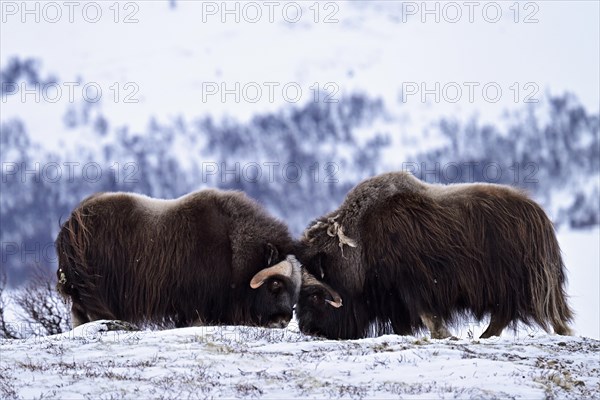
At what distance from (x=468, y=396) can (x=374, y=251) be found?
2.70 m

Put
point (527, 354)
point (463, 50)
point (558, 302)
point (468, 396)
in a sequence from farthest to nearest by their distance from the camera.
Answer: point (463, 50), point (558, 302), point (527, 354), point (468, 396)

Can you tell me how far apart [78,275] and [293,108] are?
7231 cm

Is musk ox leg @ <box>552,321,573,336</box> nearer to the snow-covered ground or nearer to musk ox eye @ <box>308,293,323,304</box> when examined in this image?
the snow-covered ground

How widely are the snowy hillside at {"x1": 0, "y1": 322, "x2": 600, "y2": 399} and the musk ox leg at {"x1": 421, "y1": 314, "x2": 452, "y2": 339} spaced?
1.22m

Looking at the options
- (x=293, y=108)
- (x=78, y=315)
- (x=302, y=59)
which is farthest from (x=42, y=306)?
(x=302, y=59)

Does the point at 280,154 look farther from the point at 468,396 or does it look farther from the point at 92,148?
the point at 468,396

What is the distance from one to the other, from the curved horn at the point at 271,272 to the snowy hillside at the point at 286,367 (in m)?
1.19

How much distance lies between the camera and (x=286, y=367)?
15.0ft

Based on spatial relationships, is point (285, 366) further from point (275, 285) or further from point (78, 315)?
point (78, 315)

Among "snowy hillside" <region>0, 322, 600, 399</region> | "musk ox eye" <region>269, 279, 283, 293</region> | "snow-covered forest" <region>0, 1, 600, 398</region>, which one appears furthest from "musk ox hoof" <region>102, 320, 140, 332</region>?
"snow-covered forest" <region>0, 1, 600, 398</region>

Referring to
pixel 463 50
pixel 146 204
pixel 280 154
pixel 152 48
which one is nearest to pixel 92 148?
pixel 280 154

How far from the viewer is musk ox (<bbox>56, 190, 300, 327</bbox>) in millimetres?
6984

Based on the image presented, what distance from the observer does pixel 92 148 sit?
228 feet

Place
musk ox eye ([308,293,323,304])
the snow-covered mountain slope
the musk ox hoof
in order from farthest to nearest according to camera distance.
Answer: the snow-covered mountain slope, musk ox eye ([308,293,323,304]), the musk ox hoof
